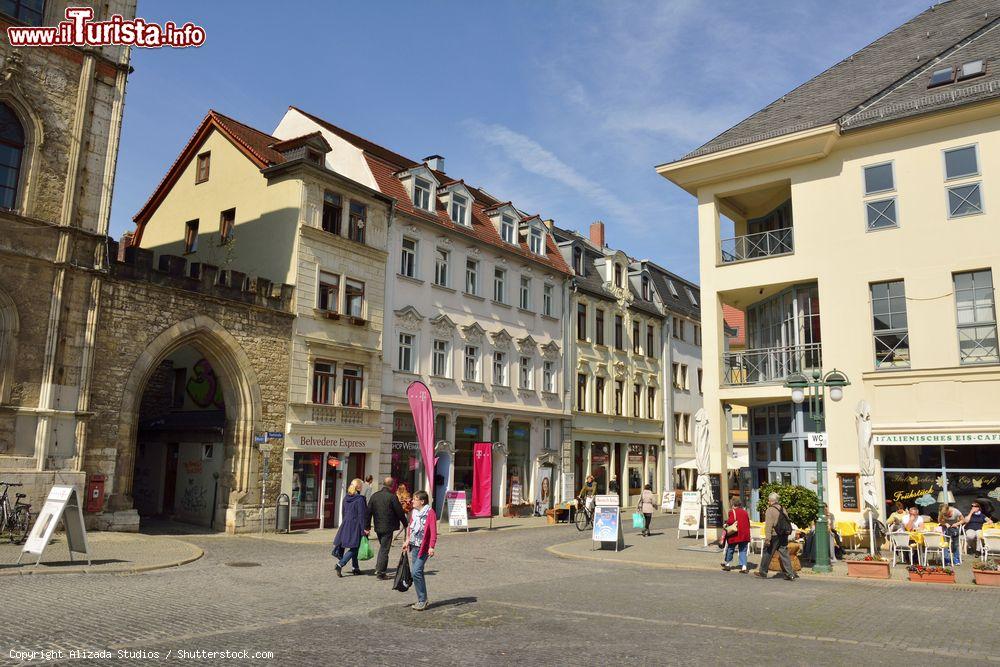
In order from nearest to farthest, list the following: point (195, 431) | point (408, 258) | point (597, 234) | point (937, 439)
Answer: point (937, 439) → point (195, 431) → point (408, 258) → point (597, 234)

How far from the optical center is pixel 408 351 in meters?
29.9

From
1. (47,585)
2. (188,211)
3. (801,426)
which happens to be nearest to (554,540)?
(801,426)

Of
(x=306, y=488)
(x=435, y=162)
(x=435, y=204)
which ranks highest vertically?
(x=435, y=162)

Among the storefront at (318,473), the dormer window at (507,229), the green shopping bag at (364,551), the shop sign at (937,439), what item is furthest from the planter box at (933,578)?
the dormer window at (507,229)

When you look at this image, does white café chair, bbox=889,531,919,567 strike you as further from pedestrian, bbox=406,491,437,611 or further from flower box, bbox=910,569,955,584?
pedestrian, bbox=406,491,437,611

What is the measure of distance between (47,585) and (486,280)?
23585 mm

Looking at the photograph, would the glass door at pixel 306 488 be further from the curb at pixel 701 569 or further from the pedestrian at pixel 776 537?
the pedestrian at pixel 776 537

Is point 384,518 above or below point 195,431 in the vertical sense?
below

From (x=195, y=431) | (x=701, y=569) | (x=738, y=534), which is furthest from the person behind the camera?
(x=195, y=431)

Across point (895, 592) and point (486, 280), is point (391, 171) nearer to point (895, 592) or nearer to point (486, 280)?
point (486, 280)

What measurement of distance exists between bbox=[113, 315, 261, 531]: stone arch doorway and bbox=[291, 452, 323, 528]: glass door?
5.77ft

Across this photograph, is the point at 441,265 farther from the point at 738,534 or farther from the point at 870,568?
the point at 870,568

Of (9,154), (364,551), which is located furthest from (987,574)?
(9,154)

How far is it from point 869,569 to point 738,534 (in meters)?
2.43
